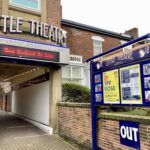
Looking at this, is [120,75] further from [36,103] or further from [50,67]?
[36,103]

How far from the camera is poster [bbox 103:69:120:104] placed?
5828mm

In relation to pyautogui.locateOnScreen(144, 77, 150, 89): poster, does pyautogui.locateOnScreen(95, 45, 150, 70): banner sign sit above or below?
above

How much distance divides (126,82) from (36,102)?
765 cm

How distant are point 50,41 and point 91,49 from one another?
31.4 feet

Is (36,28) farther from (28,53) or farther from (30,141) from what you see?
(30,141)

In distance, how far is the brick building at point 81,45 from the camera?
17650 mm

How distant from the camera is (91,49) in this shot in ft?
64.0

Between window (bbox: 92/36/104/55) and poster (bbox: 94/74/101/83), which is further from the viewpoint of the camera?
window (bbox: 92/36/104/55)

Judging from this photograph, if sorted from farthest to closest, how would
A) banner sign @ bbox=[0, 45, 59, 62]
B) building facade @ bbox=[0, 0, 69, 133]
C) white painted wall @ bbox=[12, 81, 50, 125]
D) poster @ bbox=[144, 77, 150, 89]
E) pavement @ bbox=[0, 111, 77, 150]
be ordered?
white painted wall @ bbox=[12, 81, 50, 125] → building facade @ bbox=[0, 0, 69, 133] → banner sign @ bbox=[0, 45, 59, 62] → pavement @ bbox=[0, 111, 77, 150] → poster @ bbox=[144, 77, 150, 89]

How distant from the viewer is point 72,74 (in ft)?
58.3

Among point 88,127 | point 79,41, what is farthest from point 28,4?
point 79,41

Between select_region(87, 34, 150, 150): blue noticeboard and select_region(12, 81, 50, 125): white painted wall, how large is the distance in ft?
14.4

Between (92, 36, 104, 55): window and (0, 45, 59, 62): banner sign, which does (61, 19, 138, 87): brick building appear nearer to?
(92, 36, 104, 55): window

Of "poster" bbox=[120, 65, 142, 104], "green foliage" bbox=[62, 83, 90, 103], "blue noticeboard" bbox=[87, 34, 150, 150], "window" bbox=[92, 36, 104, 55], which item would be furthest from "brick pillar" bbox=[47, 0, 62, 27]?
"window" bbox=[92, 36, 104, 55]
